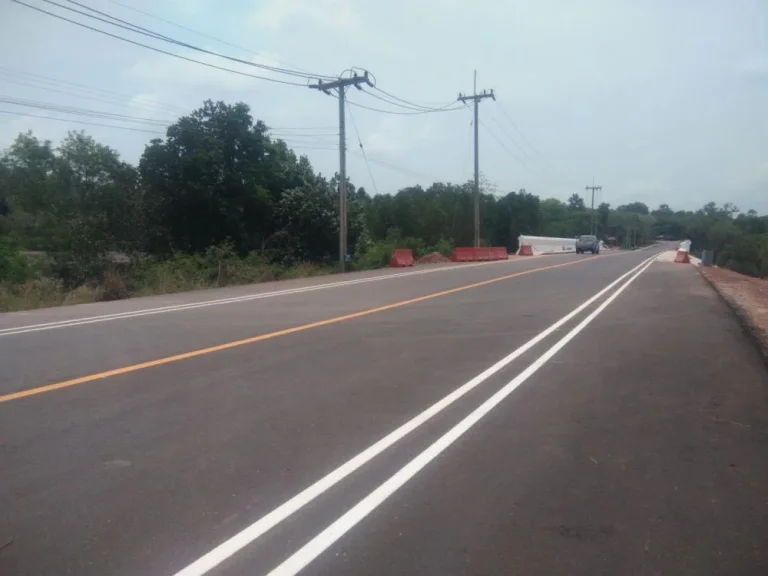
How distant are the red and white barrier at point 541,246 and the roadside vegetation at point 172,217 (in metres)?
7.01

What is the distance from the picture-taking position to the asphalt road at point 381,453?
4316 millimetres

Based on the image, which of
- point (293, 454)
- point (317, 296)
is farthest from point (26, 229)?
point (293, 454)

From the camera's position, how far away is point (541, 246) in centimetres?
6194

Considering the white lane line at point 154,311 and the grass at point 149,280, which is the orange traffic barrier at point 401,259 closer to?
the grass at point 149,280

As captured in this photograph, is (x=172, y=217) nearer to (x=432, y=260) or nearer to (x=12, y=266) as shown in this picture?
(x=12, y=266)

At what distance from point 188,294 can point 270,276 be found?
30.1ft

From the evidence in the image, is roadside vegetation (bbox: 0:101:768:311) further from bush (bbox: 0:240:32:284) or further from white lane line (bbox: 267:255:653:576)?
white lane line (bbox: 267:255:653:576)

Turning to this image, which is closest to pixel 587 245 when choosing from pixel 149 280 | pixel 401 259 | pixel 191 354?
pixel 401 259

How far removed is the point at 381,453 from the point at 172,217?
39.6 m

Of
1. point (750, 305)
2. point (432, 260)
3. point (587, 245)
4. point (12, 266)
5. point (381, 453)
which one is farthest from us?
point (587, 245)

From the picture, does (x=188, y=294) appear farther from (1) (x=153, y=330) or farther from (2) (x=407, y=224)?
(2) (x=407, y=224)

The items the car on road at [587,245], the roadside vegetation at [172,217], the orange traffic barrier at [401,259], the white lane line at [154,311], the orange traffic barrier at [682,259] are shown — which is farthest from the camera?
the car on road at [587,245]

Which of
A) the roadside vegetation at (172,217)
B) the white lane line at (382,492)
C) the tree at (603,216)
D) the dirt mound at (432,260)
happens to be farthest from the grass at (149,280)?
the tree at (603,216)

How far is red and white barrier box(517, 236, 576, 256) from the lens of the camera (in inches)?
2181
